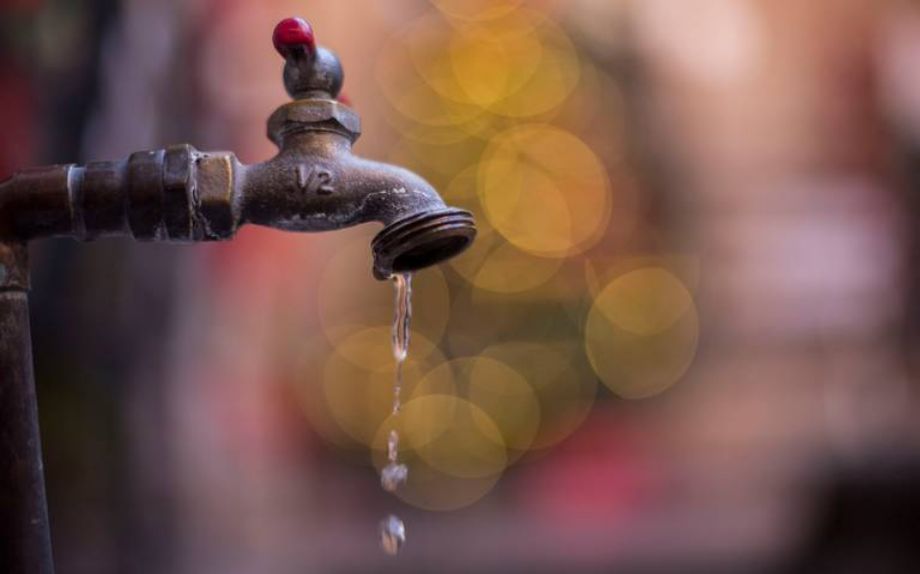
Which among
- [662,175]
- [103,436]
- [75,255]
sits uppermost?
[662,175]

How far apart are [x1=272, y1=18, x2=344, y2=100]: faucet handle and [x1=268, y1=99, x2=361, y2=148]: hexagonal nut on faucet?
0.01 meters

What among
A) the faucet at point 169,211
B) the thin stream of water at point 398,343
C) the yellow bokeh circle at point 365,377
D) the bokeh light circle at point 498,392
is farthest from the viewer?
the bokeh light circle at point 498,392

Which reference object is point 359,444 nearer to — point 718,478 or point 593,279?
point 593,279

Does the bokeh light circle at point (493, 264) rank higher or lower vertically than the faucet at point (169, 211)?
higher

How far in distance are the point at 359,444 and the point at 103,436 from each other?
1.41 meters

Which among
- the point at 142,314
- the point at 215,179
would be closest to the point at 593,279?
the point at 142,314

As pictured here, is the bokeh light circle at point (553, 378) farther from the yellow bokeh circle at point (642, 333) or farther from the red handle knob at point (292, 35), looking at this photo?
the red handle knob at point (292, 35)

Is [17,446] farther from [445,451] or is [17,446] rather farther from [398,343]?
[445,451]

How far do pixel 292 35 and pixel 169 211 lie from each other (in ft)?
0.67

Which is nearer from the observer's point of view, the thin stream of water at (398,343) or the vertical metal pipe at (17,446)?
the vertical metal pipe at (17,446)

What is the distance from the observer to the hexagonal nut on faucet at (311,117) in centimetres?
85

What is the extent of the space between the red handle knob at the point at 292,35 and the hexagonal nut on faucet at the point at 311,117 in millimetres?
58

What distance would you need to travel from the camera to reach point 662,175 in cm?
373

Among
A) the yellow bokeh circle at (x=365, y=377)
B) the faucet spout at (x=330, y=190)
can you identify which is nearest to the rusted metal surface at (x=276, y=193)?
the faucet spout at (x=330, y=190)
